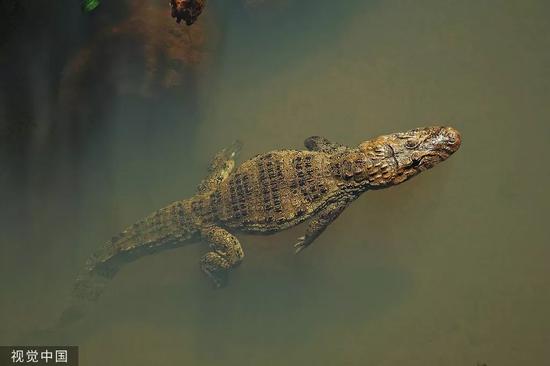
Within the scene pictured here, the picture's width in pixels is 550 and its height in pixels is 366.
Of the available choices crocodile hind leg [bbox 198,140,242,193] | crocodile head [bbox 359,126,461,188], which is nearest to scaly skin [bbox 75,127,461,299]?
crocodile head [bbox 359,126,461,188]

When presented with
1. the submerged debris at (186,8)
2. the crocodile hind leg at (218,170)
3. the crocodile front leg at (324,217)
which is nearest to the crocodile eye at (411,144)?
the crocodile front leg at (324,217)

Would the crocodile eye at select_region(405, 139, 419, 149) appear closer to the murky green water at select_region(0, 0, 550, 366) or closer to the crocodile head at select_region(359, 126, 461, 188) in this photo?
the crocodile head at select_region(359, 126, 461, 188)

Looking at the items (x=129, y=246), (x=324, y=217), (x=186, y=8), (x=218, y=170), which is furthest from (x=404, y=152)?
(x=129, y=246)

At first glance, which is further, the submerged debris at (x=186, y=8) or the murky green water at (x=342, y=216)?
the murky green water at (x=342, y=216)

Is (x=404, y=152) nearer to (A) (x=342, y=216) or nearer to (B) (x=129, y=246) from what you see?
(A) (x=342, y=216)

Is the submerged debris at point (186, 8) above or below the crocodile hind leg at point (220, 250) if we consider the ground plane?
above

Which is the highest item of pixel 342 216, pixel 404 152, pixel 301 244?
pixel 404 152

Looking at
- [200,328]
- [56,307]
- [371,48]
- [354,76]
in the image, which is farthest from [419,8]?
[56,307]

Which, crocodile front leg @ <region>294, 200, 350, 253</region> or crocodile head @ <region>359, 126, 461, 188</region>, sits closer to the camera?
crocodile head @ <region>359, 126, 461, 188</region>

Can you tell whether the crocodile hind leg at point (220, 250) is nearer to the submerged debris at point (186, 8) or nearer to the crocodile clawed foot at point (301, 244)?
the crocodile clawed foot at point (301, 244)
